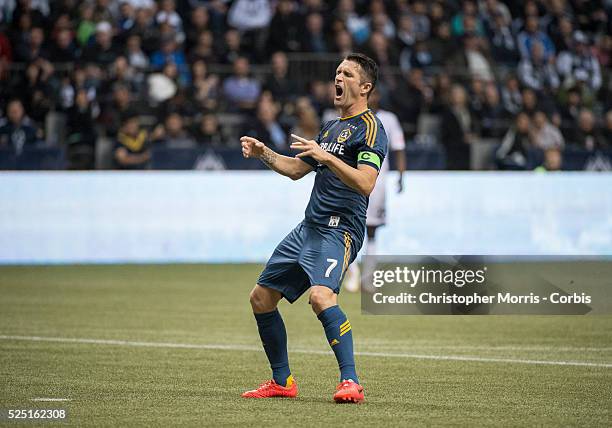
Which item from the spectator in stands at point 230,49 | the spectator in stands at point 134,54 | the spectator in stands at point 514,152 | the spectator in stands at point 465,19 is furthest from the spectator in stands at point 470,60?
the spectator in stands at point 134,54

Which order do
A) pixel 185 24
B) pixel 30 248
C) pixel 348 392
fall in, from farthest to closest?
pixel 185 24, pixel 30 248, pixel 348 392

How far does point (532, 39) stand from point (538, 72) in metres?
1.03

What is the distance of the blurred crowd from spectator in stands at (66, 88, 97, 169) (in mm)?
23

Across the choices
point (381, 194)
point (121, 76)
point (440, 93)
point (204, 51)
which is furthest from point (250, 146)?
point (440, 93)

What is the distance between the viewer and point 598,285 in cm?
1536

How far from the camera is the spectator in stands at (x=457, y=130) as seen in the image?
21719 mm

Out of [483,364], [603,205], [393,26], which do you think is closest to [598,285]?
[603,205]

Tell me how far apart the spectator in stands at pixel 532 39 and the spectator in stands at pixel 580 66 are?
0.31 metres

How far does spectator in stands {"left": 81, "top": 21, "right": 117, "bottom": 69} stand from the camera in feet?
71.9

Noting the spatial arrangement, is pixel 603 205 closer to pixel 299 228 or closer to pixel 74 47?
→ pixel 74 47

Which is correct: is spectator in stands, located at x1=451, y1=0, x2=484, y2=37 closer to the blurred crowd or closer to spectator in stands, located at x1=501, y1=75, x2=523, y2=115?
the blurred crowd

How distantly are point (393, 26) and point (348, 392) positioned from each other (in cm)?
1792

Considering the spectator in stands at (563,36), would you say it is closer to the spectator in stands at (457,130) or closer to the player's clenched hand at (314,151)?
the spectator in stands at (457,130)

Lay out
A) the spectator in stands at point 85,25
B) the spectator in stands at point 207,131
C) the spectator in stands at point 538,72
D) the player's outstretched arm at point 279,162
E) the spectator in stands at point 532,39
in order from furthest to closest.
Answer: the spectator in stands at point 532,39
the spectator in stands at point 538,72
the spectator in stands at point 85,25
the spectator in stands at point 207,131
the player's outstretched arm at point 279,162
